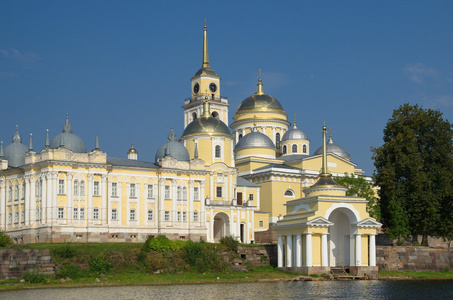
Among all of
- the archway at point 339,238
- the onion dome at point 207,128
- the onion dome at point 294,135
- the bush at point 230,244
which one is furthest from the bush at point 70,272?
the onion dome at point 294,135

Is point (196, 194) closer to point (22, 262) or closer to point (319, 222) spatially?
point (319, 222)

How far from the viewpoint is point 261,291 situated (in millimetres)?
50594

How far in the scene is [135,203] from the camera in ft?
244

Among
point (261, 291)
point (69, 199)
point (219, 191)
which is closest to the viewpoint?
point (261, 291)

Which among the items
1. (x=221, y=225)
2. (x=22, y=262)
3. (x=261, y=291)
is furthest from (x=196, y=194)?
(x=261, y=291)

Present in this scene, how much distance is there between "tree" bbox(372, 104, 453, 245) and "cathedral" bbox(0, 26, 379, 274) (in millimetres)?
6445

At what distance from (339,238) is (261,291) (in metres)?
19.1

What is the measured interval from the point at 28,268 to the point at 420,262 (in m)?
33.7

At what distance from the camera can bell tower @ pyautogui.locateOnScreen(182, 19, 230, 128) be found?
105812 millimetres

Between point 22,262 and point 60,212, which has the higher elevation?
point 60,212

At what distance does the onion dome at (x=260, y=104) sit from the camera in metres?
110

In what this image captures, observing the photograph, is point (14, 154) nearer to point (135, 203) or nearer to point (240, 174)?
point (135, 203)

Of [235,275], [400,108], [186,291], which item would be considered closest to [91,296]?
[186,291]

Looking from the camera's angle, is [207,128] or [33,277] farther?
[207,128]
